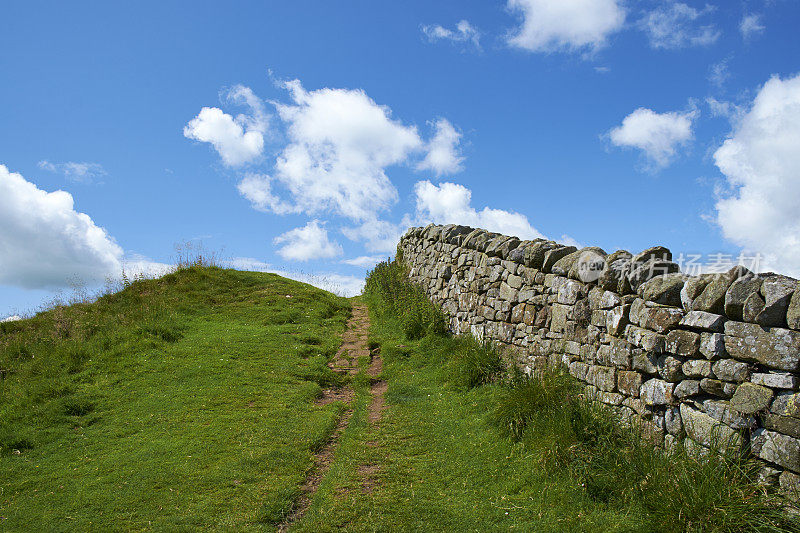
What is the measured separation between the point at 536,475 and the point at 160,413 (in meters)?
6.58

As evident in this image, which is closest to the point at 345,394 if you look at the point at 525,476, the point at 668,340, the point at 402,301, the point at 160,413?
the point at 160,413

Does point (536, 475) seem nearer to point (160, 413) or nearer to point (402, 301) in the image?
point (160, 413)

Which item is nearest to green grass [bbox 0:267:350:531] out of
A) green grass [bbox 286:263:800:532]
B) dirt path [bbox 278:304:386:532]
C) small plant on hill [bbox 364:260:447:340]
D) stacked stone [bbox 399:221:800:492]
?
dirt path [bbox 278:304:386:532]

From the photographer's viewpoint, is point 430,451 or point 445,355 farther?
point 445,355

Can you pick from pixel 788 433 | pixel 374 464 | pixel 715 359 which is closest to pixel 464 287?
pixel 374 464

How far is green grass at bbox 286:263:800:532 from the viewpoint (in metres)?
4.78

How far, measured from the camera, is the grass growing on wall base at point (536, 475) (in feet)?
15.6

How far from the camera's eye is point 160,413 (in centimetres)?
861

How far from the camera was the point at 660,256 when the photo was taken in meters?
6.87

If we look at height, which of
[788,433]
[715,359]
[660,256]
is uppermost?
[660,256]

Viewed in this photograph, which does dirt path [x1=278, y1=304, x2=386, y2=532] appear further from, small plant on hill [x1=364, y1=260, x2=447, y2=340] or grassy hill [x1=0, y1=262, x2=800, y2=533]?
small plant on hill [x1=364, y1=260, x2=447, y2=340]

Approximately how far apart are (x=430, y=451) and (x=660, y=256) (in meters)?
4.40

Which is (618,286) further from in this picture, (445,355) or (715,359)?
(445,355)

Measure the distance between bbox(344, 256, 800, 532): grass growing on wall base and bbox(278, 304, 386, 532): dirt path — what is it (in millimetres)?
465
